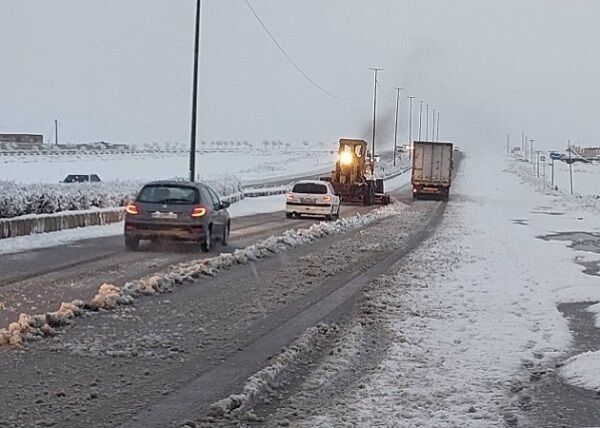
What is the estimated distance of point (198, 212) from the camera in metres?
20.4

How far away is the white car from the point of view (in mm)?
35562

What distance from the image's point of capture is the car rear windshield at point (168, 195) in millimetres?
20438

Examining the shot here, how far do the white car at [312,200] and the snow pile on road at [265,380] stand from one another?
81.1 feet

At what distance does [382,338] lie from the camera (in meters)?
10.6

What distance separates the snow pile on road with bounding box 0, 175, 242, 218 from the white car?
20.3 ft

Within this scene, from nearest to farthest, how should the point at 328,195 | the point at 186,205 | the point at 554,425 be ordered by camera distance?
the point at 554,425 → the point at 186,205 → the point at 328,195

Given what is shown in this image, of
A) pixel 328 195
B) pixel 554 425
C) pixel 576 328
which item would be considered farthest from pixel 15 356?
pixel 328 195

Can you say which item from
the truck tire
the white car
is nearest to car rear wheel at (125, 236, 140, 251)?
the white car

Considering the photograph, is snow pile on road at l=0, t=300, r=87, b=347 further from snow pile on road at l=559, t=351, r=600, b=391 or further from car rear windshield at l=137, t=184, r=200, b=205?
car rear windshield at l=137, t=184, r=200, b=205

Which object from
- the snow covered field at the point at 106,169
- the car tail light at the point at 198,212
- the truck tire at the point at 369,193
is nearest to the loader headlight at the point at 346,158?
the truck tire at the point at 369,193

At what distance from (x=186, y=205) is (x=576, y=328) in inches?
421

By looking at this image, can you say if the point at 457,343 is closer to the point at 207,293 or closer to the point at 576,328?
the point at 576,328

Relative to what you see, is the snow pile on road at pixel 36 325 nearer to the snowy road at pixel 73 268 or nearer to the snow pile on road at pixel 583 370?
the snowy road at pixel 73 268

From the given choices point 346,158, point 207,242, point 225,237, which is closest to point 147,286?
point 207,242
